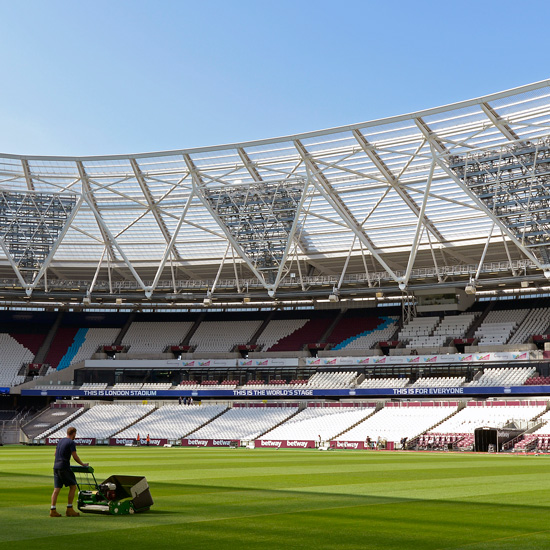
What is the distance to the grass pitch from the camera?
34.8 ft

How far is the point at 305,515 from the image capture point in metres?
13.5

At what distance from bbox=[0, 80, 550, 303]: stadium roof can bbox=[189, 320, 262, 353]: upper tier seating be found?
8093 millimetres

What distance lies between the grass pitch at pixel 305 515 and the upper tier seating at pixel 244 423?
36.6 m

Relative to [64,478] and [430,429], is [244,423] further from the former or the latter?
[64,478]

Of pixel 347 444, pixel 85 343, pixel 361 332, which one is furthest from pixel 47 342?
pixel 347 444

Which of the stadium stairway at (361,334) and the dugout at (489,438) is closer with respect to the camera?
the dugout at (489,438)

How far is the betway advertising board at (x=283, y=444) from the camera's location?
53.5m

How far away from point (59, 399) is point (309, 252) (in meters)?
29.8

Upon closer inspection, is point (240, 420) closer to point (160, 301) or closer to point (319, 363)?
point (319, 363)

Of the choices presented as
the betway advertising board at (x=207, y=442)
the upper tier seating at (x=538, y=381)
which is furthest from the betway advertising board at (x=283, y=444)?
the upper tier seating at (x=538, y=381)

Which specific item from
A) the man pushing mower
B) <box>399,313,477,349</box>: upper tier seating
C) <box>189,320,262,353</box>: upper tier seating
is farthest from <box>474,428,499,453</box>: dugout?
<box>189,320,262,353</box>: upper tier seating

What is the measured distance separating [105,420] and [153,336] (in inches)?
625

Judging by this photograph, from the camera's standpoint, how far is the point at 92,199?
2346 inches

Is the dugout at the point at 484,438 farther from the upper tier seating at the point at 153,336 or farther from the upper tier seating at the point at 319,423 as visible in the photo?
the upper tier seating at the point at 153,336
